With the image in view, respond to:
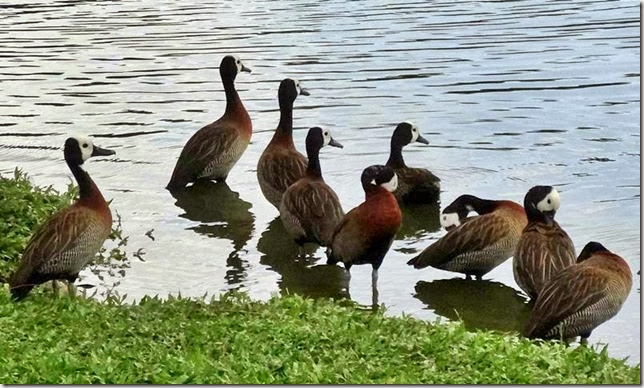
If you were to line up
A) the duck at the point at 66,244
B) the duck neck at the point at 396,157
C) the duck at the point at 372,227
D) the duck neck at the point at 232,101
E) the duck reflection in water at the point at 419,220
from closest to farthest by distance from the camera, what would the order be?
1. the duck at the point at 66,244
2. the duck at the point at 372,227
3. the duck reflection in water at the point at 419,220
4. the duck neck at the point at 396,157
5. the duck neck at the point at 232,101

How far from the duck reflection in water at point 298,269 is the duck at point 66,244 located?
1.48 meters

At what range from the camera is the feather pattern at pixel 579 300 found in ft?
28.9

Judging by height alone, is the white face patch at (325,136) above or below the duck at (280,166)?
above

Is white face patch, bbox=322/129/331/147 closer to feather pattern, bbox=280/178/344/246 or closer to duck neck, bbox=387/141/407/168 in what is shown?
feather pattern, bbox=280/178/344/246

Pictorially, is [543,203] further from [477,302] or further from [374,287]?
[374,287]

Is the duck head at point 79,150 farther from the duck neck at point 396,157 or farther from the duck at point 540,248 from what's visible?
the duck neck at point 396,157

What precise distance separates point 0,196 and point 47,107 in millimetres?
6738

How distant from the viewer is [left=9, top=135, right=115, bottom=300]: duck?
9.38 metres

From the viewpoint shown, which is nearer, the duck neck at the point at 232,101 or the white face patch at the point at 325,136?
the white face patch at the point at 325,136

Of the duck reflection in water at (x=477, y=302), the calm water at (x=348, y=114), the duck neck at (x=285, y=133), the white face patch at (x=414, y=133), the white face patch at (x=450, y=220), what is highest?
the duck neck at (x=285, y=133)

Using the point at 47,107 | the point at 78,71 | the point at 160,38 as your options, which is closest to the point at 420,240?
the point at 47,107

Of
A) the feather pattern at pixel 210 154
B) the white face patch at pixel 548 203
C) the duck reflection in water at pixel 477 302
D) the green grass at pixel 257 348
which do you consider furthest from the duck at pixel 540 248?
the feather pattern at pixel 210 154

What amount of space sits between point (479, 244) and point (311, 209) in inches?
58.1

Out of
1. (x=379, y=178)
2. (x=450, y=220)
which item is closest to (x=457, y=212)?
(x=450, y=220)
